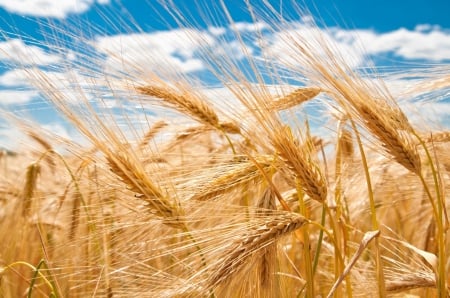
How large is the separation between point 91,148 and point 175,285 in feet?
1.72

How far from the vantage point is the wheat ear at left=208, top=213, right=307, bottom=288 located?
1.36 meters

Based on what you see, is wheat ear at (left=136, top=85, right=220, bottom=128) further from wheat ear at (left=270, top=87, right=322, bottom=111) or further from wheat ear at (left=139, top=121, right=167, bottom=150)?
wheat ear at (left=139, top=121, right=167, bottom=150)

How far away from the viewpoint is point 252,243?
4.52 ft

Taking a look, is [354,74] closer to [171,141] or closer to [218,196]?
[218,196]

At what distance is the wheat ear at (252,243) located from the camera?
1.36 metres

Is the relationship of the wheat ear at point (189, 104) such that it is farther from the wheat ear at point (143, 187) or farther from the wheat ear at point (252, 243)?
the wheat ear at point (252, 243)

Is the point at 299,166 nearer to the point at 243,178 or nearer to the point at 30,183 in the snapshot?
the point at 243,178

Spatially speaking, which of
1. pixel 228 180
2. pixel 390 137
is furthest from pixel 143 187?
pixel 390 137

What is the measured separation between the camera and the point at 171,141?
2.42m

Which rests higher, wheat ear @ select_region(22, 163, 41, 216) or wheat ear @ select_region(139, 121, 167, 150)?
wheat ear @ select_region(139, 121, 167, 150)

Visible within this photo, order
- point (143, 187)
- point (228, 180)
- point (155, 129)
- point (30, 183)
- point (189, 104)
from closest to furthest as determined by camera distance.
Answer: point (143, 187)
point (228, 180)
point (189, 104)
point (30, 183)
point (155, 129)

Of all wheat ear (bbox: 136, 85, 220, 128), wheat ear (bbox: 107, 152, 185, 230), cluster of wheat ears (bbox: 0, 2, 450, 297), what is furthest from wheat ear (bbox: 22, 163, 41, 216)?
wheat ear (bbox: 107, 152, 185, 230)

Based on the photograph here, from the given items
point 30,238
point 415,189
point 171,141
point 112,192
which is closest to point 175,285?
point 112,192

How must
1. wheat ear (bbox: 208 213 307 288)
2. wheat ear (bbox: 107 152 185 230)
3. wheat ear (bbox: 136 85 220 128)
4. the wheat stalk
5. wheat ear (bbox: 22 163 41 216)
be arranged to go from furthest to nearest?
wheat ear (bbox: 22 163 41 216) → wheat ear (bbox: 136 85 220 128) → the wheat stalk → wheat ear (bbox: 107 152 185 230) → wheat ear (bbox: 208 213 307 288)
